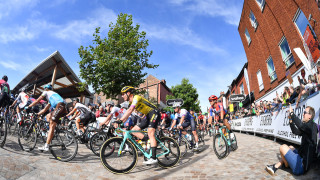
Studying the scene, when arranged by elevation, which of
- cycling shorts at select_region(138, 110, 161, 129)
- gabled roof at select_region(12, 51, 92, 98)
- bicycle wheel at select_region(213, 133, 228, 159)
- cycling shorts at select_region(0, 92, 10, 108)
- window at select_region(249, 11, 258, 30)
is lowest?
bicycle wheel at select_region(213, 133, 228, 159)

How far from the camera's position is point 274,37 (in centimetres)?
1553

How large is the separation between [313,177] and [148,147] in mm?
3539

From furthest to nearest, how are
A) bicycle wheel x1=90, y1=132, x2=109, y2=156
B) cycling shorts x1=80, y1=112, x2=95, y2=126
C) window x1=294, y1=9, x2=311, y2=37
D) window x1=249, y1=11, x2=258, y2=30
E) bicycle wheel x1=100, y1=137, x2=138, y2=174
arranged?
window x1=249, y1=11, x2=258, y2=30, window x1=294, y1=9, x2=311, y2=37, cycling shorts x1=80, y1=112, x2=95, y2=126, bicycle wheel x1=90, y1=132, x2=109, y2=156, bicycle wheel x1=100, y1=137, x2=138, y2=174

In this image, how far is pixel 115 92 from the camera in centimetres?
1702

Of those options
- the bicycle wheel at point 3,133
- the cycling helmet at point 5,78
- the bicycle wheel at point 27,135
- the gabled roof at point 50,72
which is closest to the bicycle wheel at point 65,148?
the bicycle wheel at point 27,135

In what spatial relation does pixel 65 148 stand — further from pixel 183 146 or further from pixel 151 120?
pixel 183 146

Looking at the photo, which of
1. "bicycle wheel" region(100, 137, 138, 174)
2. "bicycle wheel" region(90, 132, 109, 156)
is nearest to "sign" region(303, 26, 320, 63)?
"bicycle wheel" region(100, 137, 138, 174)

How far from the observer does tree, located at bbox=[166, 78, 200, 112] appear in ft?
159

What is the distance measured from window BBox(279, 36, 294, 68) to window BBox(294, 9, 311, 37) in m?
1.97

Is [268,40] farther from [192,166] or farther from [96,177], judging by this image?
[96,177]

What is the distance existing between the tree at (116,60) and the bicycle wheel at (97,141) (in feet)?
34.0

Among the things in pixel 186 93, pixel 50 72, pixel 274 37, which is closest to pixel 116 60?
pixel 50 72

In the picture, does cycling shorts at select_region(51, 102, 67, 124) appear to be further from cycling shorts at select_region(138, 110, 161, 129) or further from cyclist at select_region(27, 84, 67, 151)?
cycling shorts at select_region(138, 110, 161, 129)

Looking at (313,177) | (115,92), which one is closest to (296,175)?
(313,177)
